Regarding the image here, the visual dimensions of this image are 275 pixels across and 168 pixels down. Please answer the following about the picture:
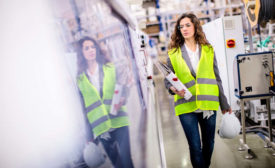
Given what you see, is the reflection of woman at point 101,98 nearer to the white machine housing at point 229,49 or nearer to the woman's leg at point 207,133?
the woman's leg at point 207,133

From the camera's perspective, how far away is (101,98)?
59 cm

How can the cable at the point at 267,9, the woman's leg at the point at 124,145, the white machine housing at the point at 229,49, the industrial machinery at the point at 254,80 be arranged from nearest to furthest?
the woman's leg at the point at 124,145 → the industrial machinery at the point at 254,80 → the cable at the point at 267,9 → the white machine housing at the point at 229,49

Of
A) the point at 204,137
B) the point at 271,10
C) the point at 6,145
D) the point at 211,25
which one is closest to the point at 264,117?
the point at 271,10

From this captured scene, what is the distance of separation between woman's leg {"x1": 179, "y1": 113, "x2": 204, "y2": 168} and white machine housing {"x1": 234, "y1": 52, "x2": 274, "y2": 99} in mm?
1459

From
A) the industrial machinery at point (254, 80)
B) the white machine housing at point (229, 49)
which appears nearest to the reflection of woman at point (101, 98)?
the industrial machinery at point (254, 80)

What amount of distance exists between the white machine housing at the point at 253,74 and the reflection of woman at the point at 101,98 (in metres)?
2.96

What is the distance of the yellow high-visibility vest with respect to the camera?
20.5 inches

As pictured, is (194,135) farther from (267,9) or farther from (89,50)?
(267,9)

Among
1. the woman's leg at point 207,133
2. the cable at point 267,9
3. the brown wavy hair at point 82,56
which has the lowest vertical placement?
the woman's leg at point 207,133

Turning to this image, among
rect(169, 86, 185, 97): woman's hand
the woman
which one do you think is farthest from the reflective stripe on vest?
rect(169, 86, 185, 97): woman's hand

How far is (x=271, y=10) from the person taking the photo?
143 inches

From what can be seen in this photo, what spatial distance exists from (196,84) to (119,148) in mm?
1517

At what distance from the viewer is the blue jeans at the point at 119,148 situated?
23.1 inches

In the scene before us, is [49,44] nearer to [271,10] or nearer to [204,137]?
[204,137]
